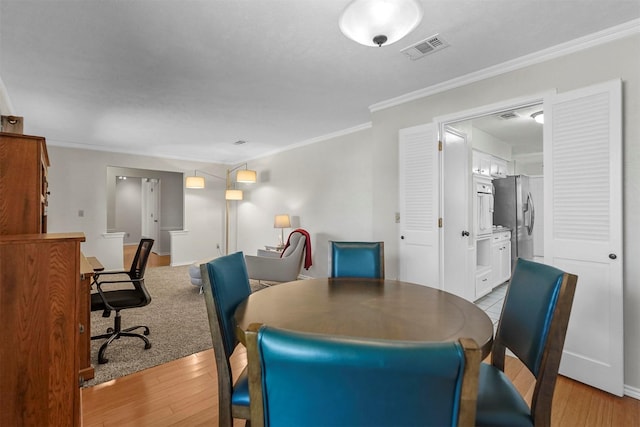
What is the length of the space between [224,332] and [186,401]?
976 mm

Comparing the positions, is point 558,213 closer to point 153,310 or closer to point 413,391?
point 413,391

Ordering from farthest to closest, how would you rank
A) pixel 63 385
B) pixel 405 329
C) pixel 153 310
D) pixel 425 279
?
pixel 153 310
pixel 425 279
pixel 63 385
pixel 405 329

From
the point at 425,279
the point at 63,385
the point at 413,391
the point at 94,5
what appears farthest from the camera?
the point at 425,279

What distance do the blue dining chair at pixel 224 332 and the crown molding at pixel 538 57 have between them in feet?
8.21

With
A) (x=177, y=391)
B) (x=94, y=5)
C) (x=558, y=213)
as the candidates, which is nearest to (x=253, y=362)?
(x=177, y=391)

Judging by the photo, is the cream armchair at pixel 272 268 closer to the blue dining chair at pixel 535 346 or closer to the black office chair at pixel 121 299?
the black office chair at pixel 121 299

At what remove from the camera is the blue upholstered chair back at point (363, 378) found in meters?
0.53

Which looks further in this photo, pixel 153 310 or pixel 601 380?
pixel 153 310

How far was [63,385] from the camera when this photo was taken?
142cm

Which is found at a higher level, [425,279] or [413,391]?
[413,391]

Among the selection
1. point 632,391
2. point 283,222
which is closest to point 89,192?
point 283,222

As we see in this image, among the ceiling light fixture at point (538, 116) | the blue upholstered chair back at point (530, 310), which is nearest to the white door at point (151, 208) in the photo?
the ceiling light fixture at point (538, 116)

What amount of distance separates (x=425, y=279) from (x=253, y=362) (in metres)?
2.65

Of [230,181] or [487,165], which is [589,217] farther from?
[230,181]
